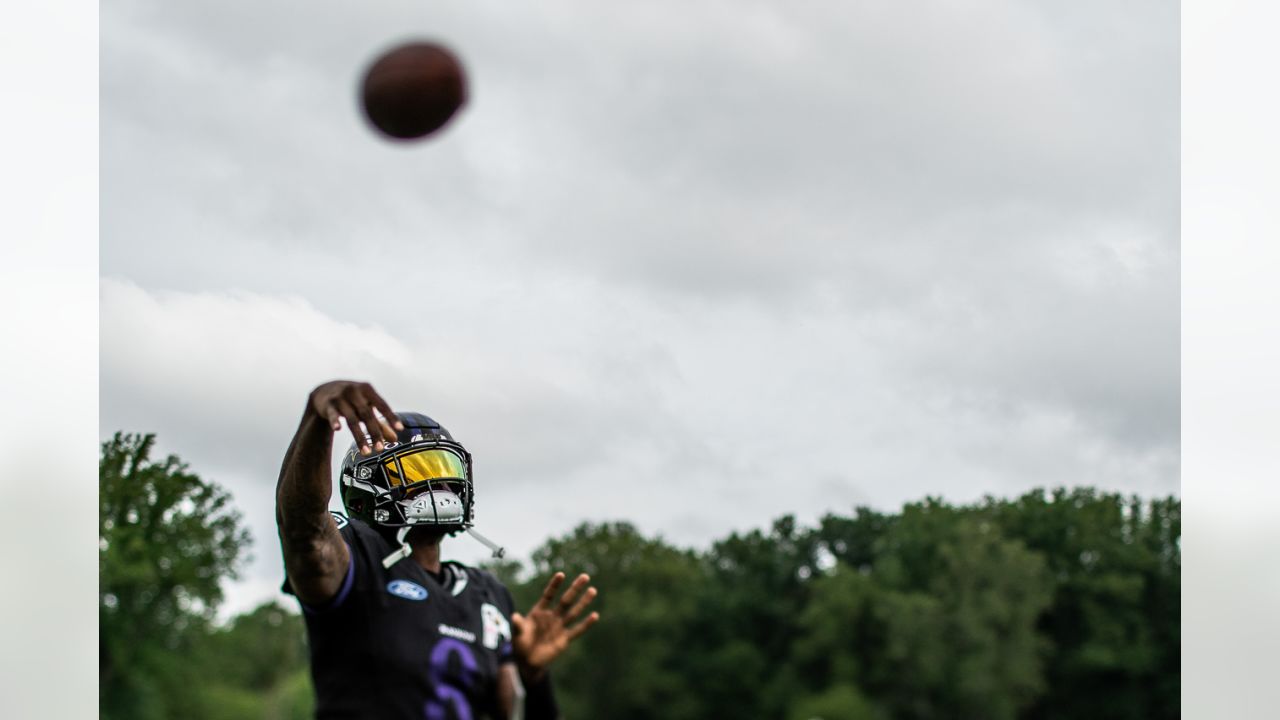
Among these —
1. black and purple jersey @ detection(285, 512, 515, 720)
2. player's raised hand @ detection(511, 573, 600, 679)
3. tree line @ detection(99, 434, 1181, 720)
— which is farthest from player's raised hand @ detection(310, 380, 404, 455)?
tree line @ detection(99, 434, 1181, 720)

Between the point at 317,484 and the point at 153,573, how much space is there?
1949cm

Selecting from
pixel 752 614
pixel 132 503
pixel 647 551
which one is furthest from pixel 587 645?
pixel 132 503

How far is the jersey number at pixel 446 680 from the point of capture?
3.51 m

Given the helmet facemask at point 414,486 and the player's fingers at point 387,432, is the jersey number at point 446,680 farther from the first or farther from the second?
the player's fingers at point 387,432

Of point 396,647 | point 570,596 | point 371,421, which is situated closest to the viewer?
point 371,421

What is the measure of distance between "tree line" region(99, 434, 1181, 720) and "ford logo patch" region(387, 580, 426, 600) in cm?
3628

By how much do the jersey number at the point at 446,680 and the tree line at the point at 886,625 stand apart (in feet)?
119

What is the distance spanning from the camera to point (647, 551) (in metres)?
48.0

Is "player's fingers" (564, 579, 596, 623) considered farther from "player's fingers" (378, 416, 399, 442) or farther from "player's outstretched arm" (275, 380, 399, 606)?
"player's fingers" (378, 416, 399, 442)

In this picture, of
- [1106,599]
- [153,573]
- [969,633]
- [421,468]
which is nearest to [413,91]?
[421,468]

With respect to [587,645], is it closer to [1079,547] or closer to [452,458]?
[1079,547]

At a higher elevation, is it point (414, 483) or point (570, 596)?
point (414, 483)

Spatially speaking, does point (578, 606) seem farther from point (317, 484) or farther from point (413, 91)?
point (413, 91)

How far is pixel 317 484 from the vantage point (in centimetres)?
335
